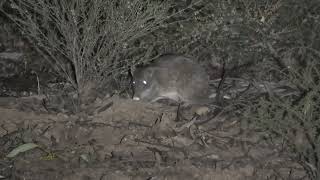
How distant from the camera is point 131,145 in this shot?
16.2 feet

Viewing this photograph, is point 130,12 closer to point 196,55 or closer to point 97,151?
point 97,151

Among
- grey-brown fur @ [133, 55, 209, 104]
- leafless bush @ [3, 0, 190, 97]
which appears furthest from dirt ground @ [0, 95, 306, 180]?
leafless bush @ [3, 0, 190, 97]

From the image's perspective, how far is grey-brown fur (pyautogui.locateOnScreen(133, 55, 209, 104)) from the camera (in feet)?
19.6

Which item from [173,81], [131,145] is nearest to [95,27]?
[173,81]

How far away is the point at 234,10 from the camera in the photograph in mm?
6801

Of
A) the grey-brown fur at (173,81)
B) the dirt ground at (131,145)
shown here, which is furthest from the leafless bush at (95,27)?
the dirt ground at (131,145)

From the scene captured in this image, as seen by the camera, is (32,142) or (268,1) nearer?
(32,142)

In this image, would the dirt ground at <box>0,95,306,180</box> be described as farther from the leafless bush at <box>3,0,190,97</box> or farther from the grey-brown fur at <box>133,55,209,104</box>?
the leafless bush at <box>3,0,190,97</box>

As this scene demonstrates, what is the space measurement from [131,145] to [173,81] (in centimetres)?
136

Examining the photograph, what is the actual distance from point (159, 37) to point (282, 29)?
5.40ft

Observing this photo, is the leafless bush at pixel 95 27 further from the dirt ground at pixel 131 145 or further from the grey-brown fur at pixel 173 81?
the dirt ground at pixel 131 145

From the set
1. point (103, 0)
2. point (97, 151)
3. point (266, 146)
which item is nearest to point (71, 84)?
point (103, 0)

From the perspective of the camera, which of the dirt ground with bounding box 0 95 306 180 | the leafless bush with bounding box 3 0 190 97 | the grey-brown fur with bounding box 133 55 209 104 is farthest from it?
the grey-brown fur with bounding box 133 55 209 104

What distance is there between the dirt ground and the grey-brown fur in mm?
250
